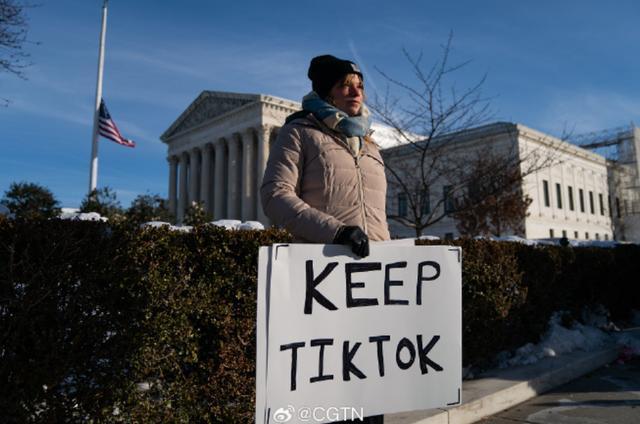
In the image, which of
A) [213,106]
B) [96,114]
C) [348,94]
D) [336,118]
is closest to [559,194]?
[213,106]

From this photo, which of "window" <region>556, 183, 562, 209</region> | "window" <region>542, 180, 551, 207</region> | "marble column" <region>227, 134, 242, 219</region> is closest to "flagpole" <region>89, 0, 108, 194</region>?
"marble column" <region>227, 134, 242, 219</region>

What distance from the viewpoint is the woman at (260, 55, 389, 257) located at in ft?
6.68

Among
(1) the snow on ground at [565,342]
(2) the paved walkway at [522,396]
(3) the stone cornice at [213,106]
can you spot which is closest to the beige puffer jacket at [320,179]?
(2) the paved walkway at [522,396]

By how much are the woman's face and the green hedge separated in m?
1.91

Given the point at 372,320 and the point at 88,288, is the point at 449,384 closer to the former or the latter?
the point at 372,320

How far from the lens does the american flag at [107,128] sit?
20.2 meters

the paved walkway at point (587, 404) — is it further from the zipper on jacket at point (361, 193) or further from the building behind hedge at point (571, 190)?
the building behind hedge at point (571, 190)

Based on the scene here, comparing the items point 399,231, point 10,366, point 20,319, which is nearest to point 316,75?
point 20,319

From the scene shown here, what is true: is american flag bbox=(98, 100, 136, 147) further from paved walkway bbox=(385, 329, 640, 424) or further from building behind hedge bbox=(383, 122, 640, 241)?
building behind hedge bbox=(383, 122, 640, 241)

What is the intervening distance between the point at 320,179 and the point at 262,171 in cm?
4810

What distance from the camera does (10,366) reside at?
2861 mm

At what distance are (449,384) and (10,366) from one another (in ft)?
8.21

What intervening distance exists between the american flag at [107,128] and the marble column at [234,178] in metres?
34.5

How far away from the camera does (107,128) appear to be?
20.2m
